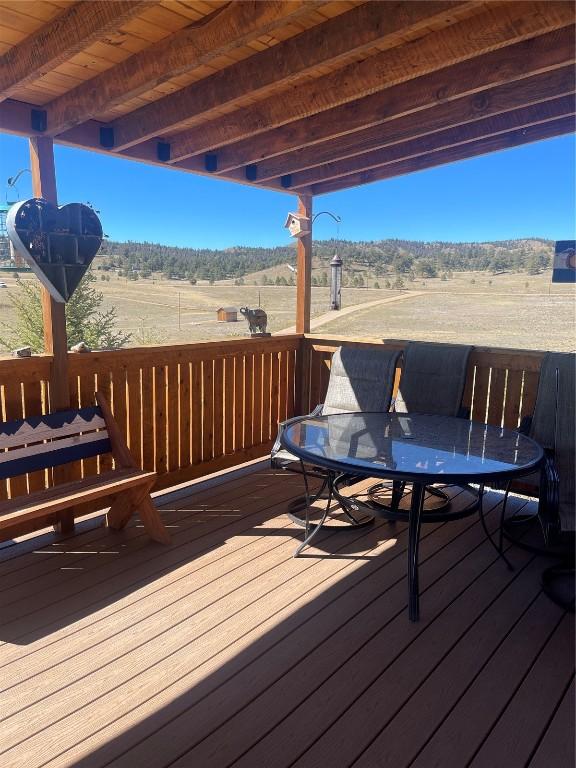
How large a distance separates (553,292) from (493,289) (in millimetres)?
1191

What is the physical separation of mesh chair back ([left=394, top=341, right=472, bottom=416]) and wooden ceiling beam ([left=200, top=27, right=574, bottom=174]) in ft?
4.89

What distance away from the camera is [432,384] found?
3.57m

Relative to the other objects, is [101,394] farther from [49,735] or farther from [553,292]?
[553,292]

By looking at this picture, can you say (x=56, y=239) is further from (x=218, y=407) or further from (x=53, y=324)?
(x=218, y=407)

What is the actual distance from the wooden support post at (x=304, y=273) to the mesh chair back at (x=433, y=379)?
1.26 meters

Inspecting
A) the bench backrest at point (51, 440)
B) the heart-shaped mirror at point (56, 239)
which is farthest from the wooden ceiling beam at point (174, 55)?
the bench backrest at point (51, 440)

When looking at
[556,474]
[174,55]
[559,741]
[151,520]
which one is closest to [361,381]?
[556,474]

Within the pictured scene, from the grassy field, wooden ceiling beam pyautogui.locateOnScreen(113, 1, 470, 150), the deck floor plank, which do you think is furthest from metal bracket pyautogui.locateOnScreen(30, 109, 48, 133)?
the grassy field

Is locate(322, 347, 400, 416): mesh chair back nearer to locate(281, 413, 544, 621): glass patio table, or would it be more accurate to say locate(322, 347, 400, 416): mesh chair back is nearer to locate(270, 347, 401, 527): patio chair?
locate(270, 347, 401, 527): patio chair

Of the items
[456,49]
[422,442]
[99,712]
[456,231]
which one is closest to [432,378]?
[422,442]

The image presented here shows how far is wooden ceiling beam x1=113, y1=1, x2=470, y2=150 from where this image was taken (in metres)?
2.09

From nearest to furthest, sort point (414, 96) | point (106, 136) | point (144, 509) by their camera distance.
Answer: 1. point (144, 509)
2. point (414, 96)
3. point (106, 136)

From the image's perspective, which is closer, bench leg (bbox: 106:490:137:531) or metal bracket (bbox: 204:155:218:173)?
bench leg (bbox: 106:490:137:531)

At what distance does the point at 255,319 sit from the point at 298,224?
0.86 m
